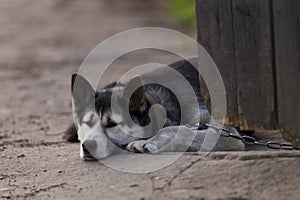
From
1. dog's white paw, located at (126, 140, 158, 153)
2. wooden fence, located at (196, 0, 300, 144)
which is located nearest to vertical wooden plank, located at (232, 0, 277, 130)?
wooden fence, located at (196, 0, 300, 144)

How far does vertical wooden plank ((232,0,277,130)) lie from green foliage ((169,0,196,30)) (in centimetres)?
1095

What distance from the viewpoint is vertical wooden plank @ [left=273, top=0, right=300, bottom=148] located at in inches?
168

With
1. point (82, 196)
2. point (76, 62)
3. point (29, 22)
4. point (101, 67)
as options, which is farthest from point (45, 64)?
point (82, 196)

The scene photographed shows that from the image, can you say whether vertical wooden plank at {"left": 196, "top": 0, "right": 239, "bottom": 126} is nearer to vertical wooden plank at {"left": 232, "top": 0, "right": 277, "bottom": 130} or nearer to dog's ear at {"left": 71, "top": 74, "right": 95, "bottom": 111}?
vertical wooden plank at {"left": 232, "top": 0, "right": 277, "bottom": 130}

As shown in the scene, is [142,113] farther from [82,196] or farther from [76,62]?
[76,62]

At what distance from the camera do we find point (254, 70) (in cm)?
445

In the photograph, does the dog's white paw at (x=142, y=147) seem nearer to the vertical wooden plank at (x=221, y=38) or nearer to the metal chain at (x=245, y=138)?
the metal chain at (x=245, y=138)

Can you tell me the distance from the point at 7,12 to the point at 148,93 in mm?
17184

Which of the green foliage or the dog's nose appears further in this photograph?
the green foliage

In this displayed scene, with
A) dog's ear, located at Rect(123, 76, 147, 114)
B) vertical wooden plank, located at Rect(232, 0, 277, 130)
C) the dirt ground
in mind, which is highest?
vertical wooden plank, located at Rect(232, 0, 277, 130)

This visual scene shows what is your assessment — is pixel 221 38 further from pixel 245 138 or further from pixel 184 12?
pixel 184 12

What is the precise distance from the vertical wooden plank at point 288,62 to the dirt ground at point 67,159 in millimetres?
215

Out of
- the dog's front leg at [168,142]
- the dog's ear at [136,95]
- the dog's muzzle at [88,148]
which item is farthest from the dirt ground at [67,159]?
the dog's ear at [136,95]

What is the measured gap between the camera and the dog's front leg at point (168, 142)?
5270 millimetres
